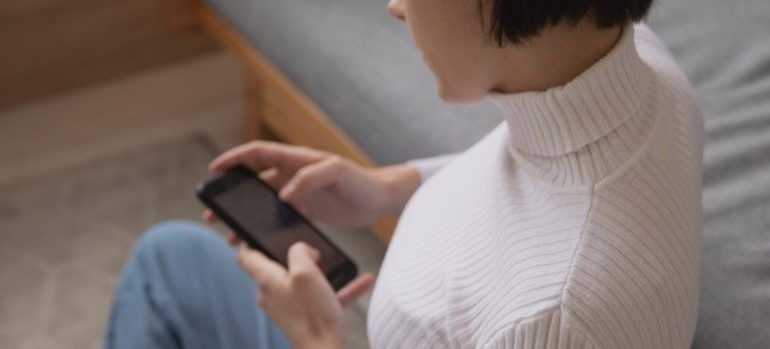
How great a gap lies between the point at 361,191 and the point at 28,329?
78 cm

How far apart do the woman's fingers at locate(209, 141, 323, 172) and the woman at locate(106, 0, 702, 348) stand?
203 millimetres

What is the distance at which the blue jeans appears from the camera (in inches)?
40.6

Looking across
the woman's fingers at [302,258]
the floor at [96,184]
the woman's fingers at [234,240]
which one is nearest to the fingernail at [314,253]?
the woman's fingers at [302,258]

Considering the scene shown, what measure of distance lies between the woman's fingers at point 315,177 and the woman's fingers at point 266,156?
1.7 inches

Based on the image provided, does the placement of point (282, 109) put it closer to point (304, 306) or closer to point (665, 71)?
point (304, 306)

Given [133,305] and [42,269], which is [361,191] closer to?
[133,305]

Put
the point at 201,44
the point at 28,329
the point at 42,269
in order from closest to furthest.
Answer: the point at 28,329 < the point at 42,269 < the point at 201,44

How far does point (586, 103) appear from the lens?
0.69 m

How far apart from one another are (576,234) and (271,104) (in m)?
1.07

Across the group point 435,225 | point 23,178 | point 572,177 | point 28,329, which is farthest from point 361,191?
point 23,178

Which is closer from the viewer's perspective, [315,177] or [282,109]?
[315,177]

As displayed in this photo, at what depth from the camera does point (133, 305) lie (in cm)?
105

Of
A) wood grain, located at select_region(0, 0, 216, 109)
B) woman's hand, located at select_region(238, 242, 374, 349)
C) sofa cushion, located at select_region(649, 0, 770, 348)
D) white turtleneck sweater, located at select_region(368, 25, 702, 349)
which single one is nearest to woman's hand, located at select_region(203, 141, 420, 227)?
woman's hand, located at select_region(238, 242, 374, 349)

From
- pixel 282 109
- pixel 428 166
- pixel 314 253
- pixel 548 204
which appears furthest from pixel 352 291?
pixel 282 109
